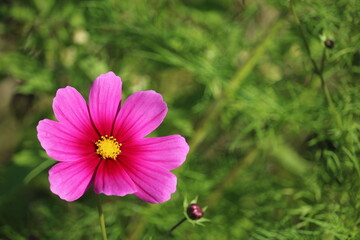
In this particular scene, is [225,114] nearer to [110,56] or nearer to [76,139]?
[110,56]

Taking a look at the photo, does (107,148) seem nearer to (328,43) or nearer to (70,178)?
(70,178)

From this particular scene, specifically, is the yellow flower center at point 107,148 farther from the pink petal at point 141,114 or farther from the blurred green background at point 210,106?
the blurred green background at point 210,106

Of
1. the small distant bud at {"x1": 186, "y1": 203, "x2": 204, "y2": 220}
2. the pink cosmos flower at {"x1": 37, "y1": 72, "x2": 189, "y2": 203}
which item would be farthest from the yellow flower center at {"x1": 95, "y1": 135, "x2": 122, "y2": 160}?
the small distant bud at {"x1": 186, "y1": 203, "x2": 204, "y2": 220}

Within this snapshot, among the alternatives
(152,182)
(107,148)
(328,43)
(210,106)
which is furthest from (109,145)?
(210,106)

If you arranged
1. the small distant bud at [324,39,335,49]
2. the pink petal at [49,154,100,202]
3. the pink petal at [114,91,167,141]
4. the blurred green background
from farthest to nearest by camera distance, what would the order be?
the blurred green background
the small distant bud at [324,39,335,49]
the pink petal at [114,91,167,141]
the pink petal at [49,154,100,202]

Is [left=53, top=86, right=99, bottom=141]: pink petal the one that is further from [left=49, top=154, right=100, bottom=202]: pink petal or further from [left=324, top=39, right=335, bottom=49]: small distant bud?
[left=324, top=39, right=335, bottom=49]: small distant bud

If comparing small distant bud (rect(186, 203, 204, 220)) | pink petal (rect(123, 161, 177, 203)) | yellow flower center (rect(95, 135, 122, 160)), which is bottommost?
small distant bud (rect(186, 203, 204, 220))

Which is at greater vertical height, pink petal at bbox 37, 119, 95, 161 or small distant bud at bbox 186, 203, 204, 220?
pink petal at bbox 37, 119, 95, 161
